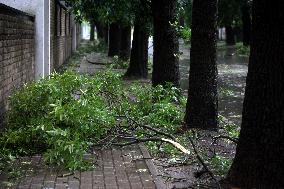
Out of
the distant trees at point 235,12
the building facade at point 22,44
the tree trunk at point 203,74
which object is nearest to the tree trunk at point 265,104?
the tree trunk at point 203,74

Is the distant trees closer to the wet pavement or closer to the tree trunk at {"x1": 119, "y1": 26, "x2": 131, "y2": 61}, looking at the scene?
the wet pavement

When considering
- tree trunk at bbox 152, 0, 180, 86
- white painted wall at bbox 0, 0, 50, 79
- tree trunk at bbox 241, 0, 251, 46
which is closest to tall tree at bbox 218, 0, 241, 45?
tree trunk at bbox 241, 0, 251, 46

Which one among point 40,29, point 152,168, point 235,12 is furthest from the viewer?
point 235,12

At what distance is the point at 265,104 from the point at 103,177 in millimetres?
2091

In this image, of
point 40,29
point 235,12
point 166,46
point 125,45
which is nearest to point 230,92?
point 166,46

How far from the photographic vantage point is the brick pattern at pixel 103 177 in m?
6.15

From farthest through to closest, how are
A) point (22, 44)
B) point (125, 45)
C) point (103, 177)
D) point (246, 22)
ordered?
point (246, 22) < point (125, 45) < point (22, 44) < point (103, 177)

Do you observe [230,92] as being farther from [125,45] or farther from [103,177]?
[103,177]

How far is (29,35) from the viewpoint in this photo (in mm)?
12289

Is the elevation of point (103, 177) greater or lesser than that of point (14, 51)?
→ lesser

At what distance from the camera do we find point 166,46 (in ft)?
39.5

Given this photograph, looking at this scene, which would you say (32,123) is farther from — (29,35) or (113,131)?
(29,35)

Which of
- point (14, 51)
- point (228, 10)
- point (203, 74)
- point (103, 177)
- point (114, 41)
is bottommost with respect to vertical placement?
point (103, 177)

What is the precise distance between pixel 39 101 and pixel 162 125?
251 cm
